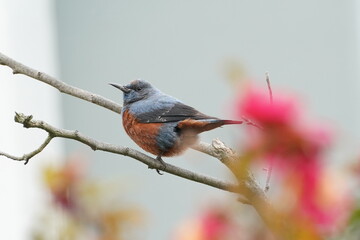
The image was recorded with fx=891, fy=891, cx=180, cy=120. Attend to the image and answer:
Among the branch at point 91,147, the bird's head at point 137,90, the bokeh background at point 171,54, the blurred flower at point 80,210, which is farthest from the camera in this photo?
the bokeh background at point 171,54

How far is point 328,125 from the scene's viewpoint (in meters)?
1.32

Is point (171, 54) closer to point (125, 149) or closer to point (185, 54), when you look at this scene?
point (185, 54)

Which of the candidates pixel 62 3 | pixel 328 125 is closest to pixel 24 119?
pixel 328 125

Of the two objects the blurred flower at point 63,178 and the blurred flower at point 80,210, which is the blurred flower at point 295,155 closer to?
the blurred flower at point 80,210

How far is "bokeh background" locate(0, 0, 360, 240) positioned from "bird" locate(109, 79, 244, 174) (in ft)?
10.8

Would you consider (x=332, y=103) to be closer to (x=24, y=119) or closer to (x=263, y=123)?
(x=24, y=119)

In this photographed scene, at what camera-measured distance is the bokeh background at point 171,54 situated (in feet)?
21.7

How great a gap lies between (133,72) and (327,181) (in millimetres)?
5780

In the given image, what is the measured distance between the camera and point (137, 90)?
3404mm

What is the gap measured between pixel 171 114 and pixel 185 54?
396 cm

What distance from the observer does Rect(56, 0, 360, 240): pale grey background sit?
265 inches

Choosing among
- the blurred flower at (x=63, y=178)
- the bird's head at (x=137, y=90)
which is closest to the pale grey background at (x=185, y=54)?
the bird's head at (x=137, y=90)

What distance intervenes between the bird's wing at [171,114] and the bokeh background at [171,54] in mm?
3337

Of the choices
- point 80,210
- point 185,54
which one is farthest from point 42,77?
point 185,54
